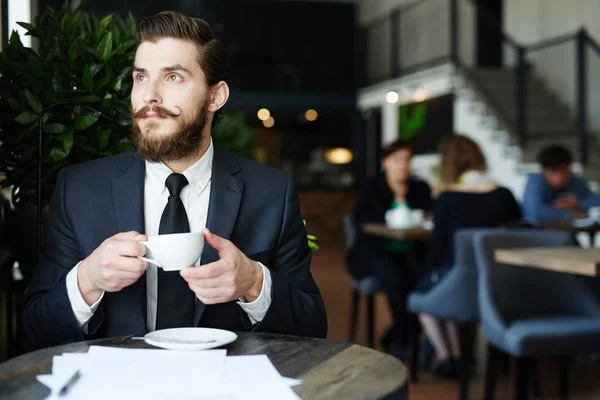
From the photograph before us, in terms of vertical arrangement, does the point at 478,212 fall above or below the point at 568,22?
below

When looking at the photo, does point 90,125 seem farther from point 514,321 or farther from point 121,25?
point 514,321

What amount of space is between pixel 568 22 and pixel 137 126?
346 inches

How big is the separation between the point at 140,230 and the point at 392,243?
11.2 feet

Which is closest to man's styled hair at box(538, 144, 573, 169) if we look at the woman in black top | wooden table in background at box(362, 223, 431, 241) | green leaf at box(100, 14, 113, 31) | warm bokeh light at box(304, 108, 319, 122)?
the woman in black top

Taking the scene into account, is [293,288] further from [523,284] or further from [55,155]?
[523,284]

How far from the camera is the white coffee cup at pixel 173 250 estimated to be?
122 cm

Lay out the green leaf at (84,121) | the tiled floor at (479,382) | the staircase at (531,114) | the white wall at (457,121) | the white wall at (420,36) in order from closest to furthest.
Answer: the green leaf at (84,121)
the tiled floor at (479,382)
the staircase at (531,114)
the white wall at (457,121)
the white wall at (420,36)

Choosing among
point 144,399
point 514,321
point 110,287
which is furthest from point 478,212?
point 144,399

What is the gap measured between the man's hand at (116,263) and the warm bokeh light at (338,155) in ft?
42.1

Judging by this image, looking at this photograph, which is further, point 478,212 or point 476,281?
point 478,212

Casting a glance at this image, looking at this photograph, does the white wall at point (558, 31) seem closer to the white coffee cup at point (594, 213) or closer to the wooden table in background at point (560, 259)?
the white coffee cup at point (594, 213)

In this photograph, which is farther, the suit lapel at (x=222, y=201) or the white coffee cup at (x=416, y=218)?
the white coffee cup at (x=416, y=218)

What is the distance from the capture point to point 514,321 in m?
3.14

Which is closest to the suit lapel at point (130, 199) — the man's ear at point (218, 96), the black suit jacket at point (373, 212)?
the man's ear at point (218, 96)
